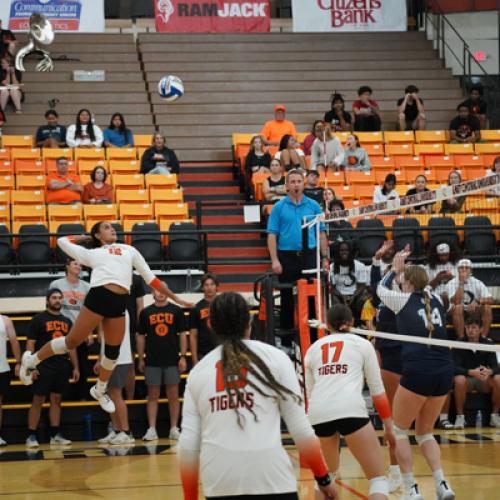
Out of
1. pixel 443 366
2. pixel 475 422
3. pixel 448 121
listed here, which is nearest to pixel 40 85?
pixel 448 121

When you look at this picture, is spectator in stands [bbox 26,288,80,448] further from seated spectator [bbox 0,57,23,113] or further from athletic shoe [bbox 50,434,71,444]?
seated spectator [bbox 0,57,23,113]

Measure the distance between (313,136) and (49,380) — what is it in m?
7.20

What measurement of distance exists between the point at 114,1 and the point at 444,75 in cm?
798

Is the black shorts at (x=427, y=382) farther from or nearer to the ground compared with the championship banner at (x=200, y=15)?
nearer to the ground

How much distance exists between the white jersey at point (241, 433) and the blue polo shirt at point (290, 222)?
20.5 ft

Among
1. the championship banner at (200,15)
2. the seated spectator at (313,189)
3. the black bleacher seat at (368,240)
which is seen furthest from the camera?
the championship banner at (200,15)

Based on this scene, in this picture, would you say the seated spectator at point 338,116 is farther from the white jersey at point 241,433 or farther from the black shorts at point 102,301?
the white jersey at point 241,433

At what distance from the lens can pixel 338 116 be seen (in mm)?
19375

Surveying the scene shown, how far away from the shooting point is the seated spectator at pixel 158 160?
17.4m

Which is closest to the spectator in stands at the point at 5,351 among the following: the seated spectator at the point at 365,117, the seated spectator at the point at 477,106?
the seated spectator at the point at 365,117

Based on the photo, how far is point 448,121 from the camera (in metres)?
20.9

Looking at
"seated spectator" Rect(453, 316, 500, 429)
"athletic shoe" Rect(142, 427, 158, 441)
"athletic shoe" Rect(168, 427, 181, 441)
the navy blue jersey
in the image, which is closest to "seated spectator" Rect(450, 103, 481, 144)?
"seated spectator" Rect(453, 316, 500, 429)

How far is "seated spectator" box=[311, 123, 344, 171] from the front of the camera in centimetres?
1722

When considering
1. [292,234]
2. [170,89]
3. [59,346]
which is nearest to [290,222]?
[292,234]
